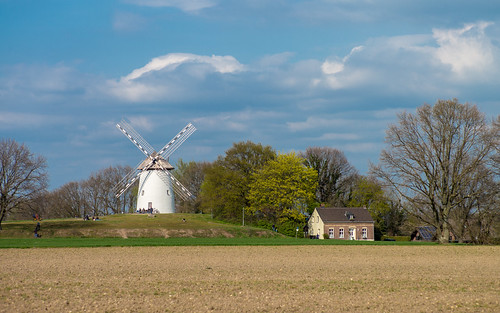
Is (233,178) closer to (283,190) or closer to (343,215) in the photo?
(283,190)

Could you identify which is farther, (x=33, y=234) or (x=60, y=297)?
(x=33, y=234)

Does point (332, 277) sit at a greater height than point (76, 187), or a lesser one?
lesser

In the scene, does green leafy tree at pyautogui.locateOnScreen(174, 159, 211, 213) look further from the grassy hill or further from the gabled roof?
the grassy hill

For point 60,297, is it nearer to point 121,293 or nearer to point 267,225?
point 121,293

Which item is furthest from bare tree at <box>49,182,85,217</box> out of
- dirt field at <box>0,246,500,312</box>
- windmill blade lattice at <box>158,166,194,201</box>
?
dirt field at <box>0,246,500,312</box>

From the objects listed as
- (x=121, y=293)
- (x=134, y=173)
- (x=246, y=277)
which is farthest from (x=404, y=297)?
(x=134, y=173)

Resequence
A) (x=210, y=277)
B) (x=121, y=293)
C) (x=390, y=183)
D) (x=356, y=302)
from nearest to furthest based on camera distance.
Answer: (x=356, y=302) < (x=121, y=293) < (x=210, y=277) < (x=390, y=183)

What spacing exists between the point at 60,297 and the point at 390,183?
41948 millimetres

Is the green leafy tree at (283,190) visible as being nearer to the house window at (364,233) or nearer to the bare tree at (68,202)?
the house window at (364,233)

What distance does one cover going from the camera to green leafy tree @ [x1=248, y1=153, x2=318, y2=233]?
84.1 meters

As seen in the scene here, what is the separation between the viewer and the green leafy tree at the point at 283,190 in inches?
3312

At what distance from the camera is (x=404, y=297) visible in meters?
19.3

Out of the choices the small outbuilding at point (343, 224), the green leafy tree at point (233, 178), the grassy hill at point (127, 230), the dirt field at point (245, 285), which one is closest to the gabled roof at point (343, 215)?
the small outbuilding at point (343, 224)

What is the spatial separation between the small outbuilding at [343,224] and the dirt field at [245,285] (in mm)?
53609
